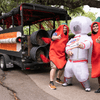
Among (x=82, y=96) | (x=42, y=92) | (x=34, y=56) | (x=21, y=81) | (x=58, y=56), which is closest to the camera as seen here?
(x=82, y=96)

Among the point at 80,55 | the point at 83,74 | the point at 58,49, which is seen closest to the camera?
the point at 83,74

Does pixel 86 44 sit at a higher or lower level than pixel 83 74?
higher

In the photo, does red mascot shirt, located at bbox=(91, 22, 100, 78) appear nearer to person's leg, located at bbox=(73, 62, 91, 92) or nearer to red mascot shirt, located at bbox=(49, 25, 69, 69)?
person's leg, located at bbox=(73, 62, 91, 92)

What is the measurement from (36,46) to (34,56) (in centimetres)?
63

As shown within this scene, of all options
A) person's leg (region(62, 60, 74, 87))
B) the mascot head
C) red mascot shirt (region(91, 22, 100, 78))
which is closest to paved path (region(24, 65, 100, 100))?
person's leg (region(62, 60, 74, 87))

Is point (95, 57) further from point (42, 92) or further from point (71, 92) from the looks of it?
point (42, 92)

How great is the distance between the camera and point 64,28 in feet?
16.2

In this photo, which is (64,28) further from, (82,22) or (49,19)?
(49,19)

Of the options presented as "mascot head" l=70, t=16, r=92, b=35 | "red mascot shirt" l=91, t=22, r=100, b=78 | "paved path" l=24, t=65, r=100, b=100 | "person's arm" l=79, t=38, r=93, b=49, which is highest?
"mascot head" l=70, t=16, r=92, b=35

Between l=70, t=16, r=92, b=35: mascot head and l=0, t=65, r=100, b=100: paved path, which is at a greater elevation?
l=70, t=16, r=92, b=35: mascot head

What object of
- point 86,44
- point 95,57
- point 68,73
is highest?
point 86,44

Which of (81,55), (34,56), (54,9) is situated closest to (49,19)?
(54,9)

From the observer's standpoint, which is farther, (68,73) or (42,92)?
(68,73)

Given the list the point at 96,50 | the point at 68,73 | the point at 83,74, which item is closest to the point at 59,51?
the point at 68,73
